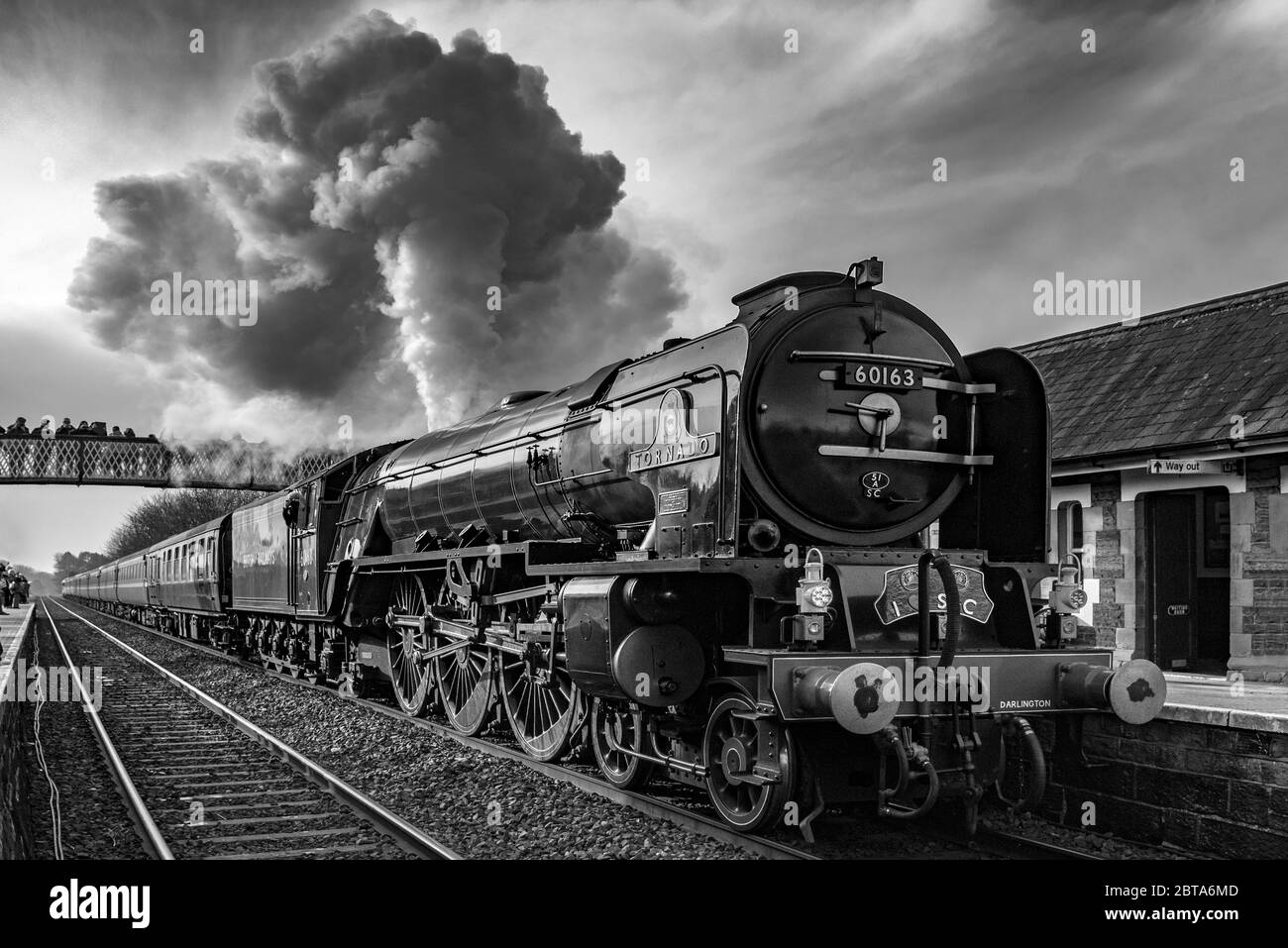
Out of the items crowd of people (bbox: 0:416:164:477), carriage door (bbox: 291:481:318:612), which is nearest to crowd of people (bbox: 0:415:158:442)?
crowd of people (bbox: 0:416:164:477)

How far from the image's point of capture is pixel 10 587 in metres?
46.2

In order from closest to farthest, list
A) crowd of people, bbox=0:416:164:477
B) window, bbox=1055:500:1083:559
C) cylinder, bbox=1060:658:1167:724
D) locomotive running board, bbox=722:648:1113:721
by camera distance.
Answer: locomotive running board, bbox=722:648:1113:721 < cylinder, bbox=1060:658:1167:724 < window, bbox=1055:500:1083:559 < crowd of people, bbox=0:416:164:477

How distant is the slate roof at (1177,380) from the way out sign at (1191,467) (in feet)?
0.62

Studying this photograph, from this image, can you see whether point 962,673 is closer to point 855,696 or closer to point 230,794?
point 855,696

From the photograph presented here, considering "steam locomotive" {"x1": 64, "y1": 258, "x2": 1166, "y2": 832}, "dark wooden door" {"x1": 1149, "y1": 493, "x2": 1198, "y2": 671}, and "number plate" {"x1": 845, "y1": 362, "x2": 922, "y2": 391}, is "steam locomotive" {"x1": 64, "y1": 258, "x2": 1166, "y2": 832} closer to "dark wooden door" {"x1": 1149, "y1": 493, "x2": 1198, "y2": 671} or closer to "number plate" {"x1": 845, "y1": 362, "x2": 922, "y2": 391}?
"number plate" {"x1": 845, "y1": 362, "x2": 922, "y2": 391}

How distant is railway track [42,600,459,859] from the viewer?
21.3ft

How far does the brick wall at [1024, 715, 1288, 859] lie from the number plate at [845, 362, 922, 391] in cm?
237

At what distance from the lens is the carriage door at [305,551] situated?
562 inches

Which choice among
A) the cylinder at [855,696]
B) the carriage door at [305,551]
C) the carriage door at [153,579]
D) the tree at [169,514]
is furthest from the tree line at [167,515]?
the cylinder at [855,696]

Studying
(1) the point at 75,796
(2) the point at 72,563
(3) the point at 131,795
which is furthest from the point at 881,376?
(2) the point at 72,563

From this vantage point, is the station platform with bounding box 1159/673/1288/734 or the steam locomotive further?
the station platform with bounding box 1159/673/1288/734

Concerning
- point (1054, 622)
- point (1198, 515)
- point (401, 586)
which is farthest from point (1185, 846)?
point (401, 586)

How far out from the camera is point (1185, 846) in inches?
262
